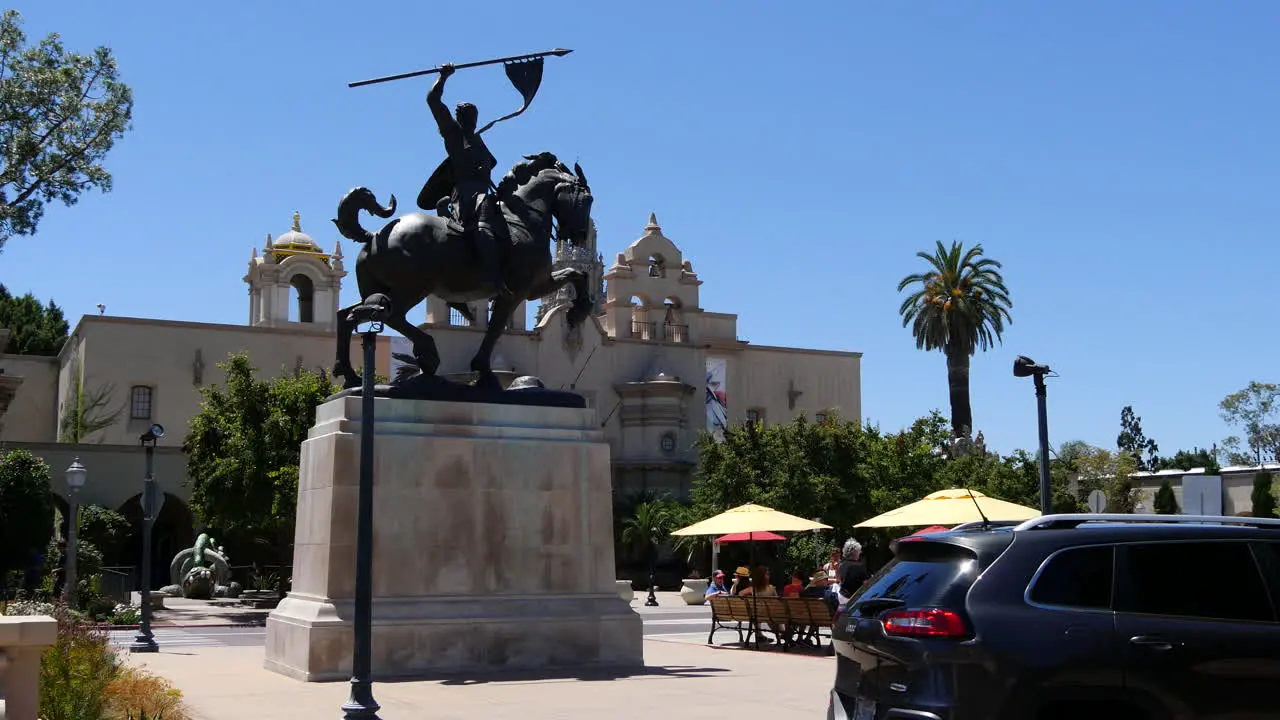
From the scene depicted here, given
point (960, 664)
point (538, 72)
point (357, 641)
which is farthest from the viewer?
point (538, 72)

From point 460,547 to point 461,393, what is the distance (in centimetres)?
198

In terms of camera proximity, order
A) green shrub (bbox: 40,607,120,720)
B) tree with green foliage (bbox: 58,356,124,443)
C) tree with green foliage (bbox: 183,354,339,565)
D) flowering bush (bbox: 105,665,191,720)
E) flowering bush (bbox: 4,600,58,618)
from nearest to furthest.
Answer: green shrub (bbox: 40,607,120,720) → flowering bush (bbox: 105,665,191,720) → flowering bush (bbox: 4,600,58,618) → tree with green foliage (bbox: 183,354,339,565) → tree with green foliage (bbox: 58,356,124,443)

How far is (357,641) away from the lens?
37.1ft

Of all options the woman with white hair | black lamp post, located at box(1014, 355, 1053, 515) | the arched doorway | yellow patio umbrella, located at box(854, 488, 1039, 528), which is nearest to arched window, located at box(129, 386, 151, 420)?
the arched doorway

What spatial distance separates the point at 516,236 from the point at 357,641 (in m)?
6.94

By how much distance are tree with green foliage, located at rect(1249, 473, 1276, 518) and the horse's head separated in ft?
139

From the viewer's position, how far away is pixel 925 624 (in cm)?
708

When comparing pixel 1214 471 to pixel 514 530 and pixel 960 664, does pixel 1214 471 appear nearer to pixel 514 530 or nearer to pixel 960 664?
pixel 514 530

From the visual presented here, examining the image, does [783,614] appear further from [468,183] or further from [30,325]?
[30,325]

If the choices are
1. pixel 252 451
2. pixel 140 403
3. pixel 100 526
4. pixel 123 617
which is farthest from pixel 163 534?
pixel 123 617

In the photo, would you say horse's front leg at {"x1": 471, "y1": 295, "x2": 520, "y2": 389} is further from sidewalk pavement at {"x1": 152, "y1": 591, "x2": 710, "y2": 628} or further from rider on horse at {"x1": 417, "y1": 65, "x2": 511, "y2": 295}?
sidewalk pavement at {"x1": 152, "y1": 591, "x2": 710, "y2": 628}

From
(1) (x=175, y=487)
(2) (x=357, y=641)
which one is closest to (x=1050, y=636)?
(2) (x=357, y=641)

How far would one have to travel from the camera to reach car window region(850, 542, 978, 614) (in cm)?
715

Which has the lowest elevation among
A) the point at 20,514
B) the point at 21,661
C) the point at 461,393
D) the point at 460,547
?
the point at 21,661
